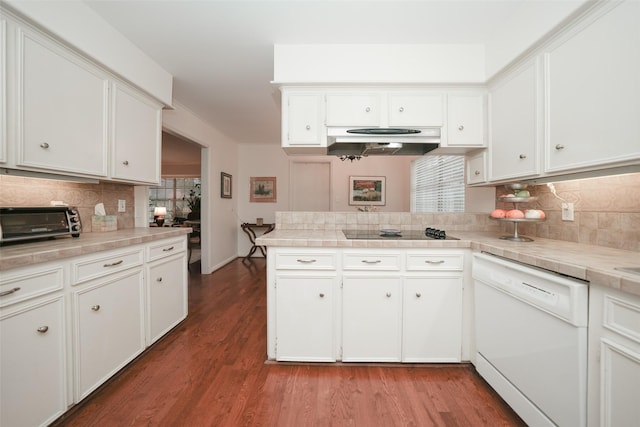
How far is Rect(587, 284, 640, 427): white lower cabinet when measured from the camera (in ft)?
2.80

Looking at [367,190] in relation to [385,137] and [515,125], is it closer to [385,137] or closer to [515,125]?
[385,137]

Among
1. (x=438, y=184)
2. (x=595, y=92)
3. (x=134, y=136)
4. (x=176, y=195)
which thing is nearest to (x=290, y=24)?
(x=134, y=136)

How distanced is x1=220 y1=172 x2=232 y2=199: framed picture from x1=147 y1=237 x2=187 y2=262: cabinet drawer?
2.50 metres

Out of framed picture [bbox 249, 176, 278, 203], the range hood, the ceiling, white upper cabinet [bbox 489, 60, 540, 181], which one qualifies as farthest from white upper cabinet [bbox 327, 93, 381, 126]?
framed picture [bbox 249, 176, 278, 203]

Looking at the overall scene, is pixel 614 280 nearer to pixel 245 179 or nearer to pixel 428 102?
pixel 428 102

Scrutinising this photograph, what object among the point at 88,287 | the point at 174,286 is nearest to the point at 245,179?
the point at 174,286

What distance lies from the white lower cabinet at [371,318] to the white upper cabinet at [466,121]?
4.06 ft

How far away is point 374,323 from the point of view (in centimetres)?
179

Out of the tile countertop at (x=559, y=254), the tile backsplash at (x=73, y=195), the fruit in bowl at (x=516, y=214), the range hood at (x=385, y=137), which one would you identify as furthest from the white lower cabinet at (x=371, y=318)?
the tile backsplash at (x=73, y=195)

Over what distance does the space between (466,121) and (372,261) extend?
4.53ft

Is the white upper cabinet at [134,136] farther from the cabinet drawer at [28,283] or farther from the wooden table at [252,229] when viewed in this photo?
the wooden table at [252,229]

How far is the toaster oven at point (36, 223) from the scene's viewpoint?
135cm

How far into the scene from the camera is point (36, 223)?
4.88 feet

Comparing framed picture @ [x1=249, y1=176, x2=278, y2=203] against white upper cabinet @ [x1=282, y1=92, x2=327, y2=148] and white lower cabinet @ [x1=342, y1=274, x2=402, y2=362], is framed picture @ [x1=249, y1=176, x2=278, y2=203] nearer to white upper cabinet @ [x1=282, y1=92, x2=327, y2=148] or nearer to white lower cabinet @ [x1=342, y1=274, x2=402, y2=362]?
white upper cabinet @ [x1=282, y1=92, x2=327, y2=148]
